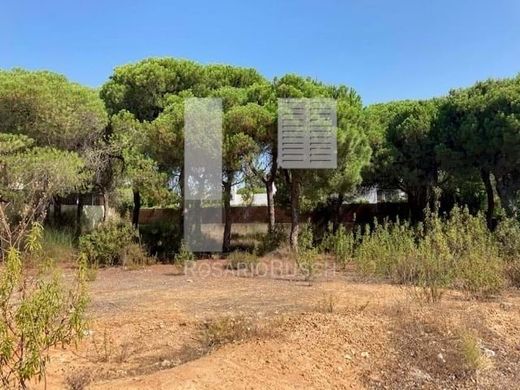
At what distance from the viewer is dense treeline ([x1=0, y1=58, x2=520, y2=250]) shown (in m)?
11.0

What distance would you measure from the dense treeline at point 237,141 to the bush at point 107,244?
4.15 ft

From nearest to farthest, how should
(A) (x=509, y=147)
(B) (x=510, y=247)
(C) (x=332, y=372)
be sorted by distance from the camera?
(C) (x=332, y=372)
(B) (x=510, y=247)
(A) (x=509, y=147)

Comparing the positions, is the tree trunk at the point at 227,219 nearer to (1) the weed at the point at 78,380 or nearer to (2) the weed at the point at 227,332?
(2) the weed at the point at 227,332

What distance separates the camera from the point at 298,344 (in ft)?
14.0

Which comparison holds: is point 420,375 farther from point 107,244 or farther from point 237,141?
point 107,244

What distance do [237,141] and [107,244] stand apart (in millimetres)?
3758

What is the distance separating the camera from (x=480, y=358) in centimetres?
423

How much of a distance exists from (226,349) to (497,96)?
38.9ft

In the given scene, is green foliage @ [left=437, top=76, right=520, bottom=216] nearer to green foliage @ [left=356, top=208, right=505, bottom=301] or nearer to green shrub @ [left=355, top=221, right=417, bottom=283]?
green foliage @ [left=356, top=208, right=505, bottom=301]

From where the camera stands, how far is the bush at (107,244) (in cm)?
1120

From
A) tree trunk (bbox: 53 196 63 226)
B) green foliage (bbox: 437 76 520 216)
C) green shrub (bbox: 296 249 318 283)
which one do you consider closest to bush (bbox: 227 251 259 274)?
green shrub (bbox: 296 249 318 283)

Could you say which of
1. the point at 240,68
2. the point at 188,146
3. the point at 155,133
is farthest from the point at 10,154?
the point at 240,68

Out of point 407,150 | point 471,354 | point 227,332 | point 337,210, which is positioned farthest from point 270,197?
point 471,354

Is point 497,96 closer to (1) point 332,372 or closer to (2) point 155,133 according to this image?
(2) point 155,133
